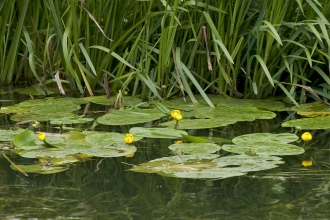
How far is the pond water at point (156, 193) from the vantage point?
1.64 meters

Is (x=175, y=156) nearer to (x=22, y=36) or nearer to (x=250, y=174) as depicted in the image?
(x=250, y=174)

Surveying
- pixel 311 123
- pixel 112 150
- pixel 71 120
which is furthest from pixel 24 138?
pixel 311 123

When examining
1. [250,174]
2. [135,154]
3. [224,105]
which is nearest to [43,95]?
[224,105]

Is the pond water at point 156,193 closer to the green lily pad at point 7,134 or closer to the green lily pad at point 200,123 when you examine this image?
the green lily pad at point 7,134

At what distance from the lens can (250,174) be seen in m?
1.96

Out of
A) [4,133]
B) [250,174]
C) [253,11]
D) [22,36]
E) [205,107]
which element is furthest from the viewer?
[22,36]

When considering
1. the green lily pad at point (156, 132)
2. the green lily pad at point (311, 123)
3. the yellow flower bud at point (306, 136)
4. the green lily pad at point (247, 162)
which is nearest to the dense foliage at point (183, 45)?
the green lily pad at point (311, 123)

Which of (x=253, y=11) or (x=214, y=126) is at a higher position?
(x=253, y=11)

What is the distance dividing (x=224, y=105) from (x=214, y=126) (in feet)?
1.30

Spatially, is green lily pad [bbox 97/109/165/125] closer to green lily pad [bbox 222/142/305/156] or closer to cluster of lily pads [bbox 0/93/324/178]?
cluster of lily pads [bbox 0/93/324/178]

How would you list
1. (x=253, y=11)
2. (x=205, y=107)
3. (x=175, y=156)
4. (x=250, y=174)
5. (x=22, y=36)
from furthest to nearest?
(x=22, y=36) → (x=253, y=11) → (x=205, y=107) → (x=175, y=156) → (x=250, y=174)

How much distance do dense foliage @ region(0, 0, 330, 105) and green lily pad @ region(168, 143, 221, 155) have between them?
0.63m

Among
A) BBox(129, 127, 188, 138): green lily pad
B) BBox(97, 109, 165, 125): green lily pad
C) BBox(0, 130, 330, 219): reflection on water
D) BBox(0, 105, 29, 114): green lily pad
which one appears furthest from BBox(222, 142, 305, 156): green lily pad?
BBox(0, 105, 29, 114): green lily pad

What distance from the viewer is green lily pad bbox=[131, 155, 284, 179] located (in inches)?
76.8
